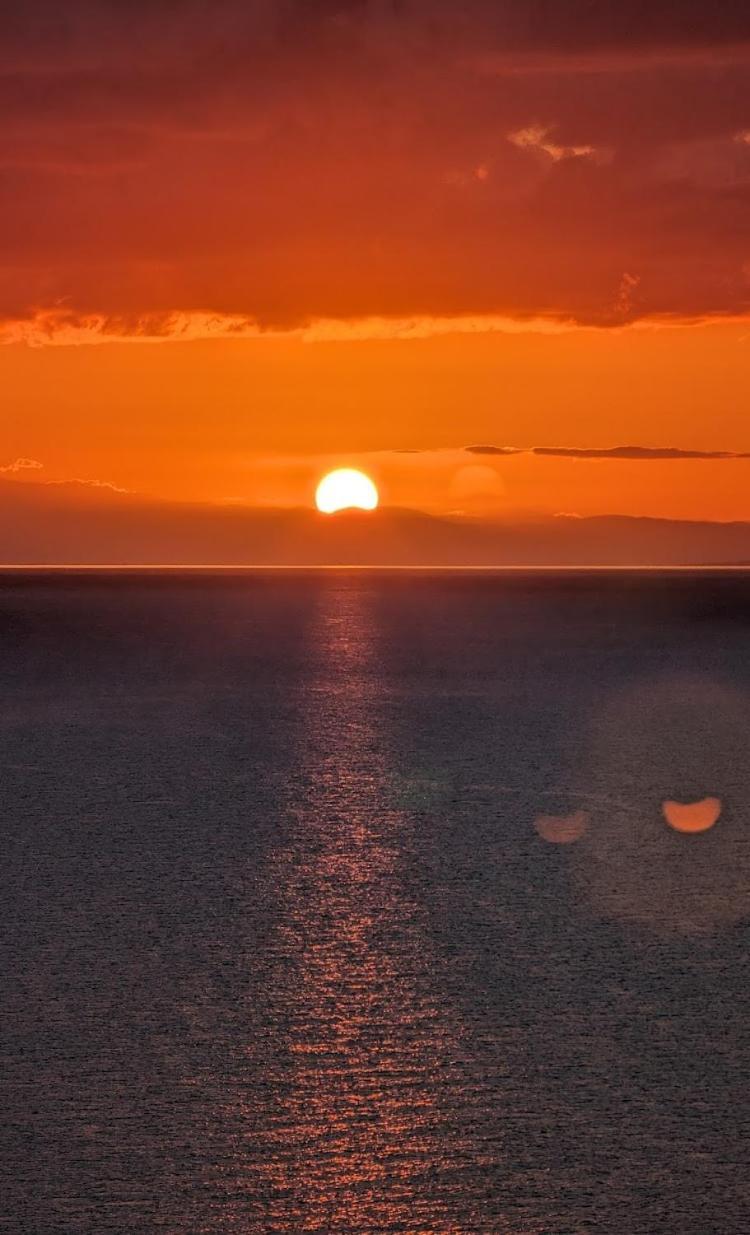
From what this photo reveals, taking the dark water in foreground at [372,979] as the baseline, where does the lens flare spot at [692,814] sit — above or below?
above

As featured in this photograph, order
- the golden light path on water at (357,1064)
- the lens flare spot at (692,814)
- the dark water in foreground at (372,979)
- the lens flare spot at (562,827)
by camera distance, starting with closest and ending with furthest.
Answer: the golden light path on water at (357,1064), the dark water in foreground at (372,979), the lens flare spot at (562,827), the lens flare spot at (692,814)

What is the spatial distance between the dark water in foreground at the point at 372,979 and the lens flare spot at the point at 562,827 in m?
0.05

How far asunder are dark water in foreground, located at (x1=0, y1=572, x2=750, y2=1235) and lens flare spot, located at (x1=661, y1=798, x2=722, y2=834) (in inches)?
5.5

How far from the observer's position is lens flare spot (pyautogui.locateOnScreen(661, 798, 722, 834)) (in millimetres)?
11039

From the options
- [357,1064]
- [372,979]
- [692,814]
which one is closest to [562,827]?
[692,814]

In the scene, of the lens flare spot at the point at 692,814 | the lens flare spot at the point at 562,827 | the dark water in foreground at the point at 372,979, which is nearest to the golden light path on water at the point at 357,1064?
the dark water in foreground at the point at 372,979

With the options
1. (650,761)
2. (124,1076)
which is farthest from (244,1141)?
(650,761)

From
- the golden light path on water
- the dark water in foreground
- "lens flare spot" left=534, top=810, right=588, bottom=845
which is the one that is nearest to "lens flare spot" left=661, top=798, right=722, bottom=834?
the dark water in foreground

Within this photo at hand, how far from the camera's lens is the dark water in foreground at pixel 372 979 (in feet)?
16.2

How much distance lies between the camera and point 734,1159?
512 centimetres

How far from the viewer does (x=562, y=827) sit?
36.0ft

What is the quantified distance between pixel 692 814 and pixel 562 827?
1089 millimetres

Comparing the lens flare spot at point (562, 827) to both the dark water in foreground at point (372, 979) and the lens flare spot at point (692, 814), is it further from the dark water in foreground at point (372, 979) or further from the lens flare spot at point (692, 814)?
the lens flare spot at point (692, 814)

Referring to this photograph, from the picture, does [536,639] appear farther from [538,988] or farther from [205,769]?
[538,988]
